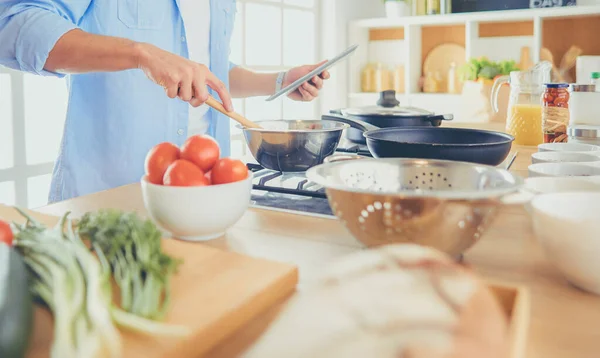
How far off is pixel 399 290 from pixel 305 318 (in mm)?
62

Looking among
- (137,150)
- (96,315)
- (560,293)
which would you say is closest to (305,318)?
(96,315)

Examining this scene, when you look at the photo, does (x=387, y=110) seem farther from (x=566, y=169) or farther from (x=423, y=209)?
(x=423, y=209)

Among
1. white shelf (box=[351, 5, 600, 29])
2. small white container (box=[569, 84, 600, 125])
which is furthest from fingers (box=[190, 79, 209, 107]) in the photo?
white shelf (box=[351, 5, 600, 29])

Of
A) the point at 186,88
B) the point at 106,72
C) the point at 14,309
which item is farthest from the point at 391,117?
the point at 14,309

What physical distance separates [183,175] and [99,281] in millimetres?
324

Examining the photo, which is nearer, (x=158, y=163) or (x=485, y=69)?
(x=158, y=163)

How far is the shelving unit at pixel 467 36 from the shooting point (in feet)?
11.8

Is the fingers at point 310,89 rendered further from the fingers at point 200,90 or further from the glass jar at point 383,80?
the glass jar at point 383,80

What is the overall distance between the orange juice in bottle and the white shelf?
6.66 feet

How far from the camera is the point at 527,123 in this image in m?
1.76

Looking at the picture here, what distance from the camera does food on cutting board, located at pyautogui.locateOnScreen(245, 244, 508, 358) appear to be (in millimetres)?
340

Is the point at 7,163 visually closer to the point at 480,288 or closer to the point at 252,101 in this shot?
the point at 252,101

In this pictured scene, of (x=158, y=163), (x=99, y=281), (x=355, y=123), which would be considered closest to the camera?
(x=99, y=281)

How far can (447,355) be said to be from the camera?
0.35 m
